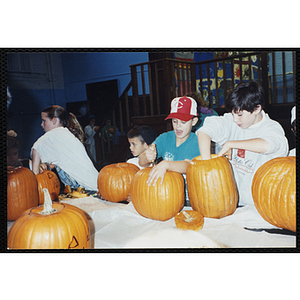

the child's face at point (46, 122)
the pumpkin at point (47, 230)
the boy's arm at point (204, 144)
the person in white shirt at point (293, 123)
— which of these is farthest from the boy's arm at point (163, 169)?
the child's face at point (46, 122)

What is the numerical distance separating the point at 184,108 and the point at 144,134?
13.4 inches

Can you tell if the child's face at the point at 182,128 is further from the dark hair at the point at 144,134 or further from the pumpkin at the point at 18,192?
the pumpkin at the point at 18,192

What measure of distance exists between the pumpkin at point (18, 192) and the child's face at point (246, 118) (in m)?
1.54

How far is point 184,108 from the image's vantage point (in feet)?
6.60

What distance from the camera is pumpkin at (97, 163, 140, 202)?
2154mm

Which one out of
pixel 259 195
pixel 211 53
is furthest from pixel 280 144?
pixel 211 53

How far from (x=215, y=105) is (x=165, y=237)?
3.16 ft

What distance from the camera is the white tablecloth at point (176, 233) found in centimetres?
189

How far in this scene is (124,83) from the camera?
215cm

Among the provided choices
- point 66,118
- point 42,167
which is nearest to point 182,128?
point 66,118

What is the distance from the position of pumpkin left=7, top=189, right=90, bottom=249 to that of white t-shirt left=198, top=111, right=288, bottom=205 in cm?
105

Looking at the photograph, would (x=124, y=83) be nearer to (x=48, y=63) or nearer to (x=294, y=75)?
(x=48, y=63)

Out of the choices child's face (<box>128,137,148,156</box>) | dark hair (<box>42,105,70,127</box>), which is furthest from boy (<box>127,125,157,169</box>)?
dark hair (<box>42,105,70,127</box>)

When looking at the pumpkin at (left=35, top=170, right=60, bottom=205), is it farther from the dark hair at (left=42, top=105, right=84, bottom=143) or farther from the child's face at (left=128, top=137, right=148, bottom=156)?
the child's face at (left=128, top=137, right=148, bottom=156)
